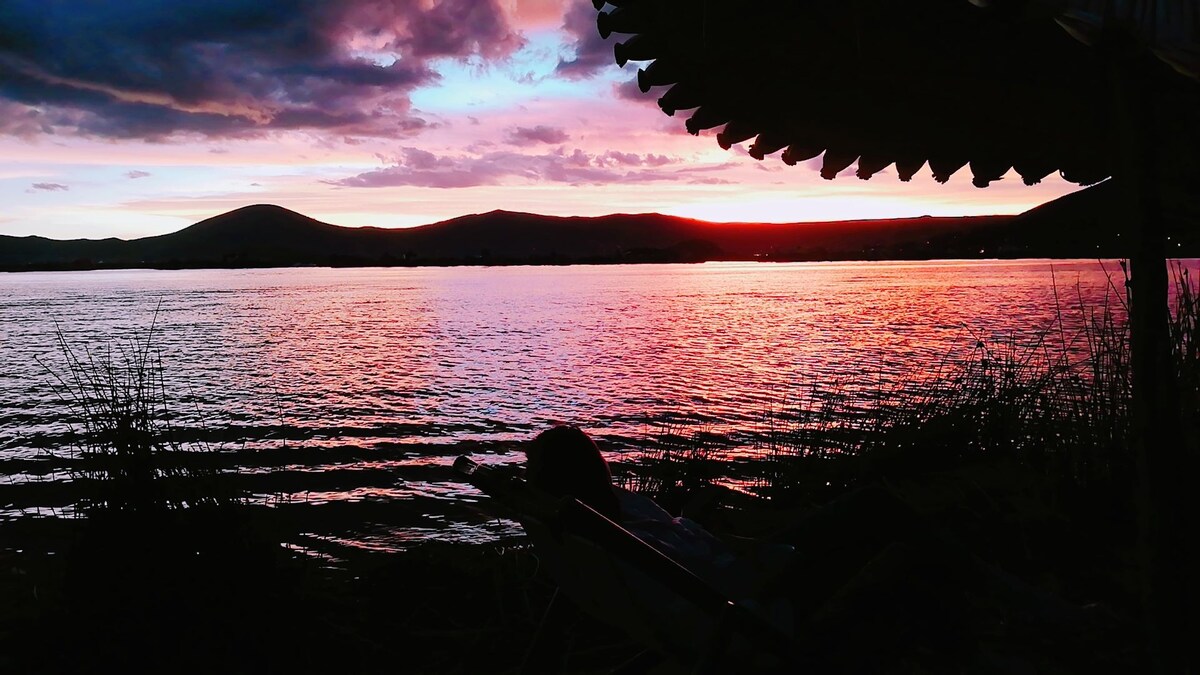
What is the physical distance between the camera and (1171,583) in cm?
275

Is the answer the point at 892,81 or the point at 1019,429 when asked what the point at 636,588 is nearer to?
the point at 892,81

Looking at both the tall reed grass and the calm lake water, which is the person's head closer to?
the calm lake water

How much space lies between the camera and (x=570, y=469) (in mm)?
3033

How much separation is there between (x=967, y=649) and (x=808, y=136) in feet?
8.25

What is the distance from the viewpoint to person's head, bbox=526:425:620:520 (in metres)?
3.03

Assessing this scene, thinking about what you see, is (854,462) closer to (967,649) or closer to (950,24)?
(967,649)

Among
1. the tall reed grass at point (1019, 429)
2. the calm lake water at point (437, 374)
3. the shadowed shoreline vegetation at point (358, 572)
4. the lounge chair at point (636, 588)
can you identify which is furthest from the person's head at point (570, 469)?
the tall reed grass at point (1019, 429)

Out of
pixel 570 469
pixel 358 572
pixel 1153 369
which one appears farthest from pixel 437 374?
pixel 1153 369

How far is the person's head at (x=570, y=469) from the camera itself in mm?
3025

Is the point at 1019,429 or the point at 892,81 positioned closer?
the point at 892,81

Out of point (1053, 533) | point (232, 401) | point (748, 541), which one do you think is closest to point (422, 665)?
point (748, 541)

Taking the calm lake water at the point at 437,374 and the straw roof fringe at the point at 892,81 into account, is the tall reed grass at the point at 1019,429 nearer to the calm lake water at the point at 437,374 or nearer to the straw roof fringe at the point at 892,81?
the calm lake water at the point at 437,374

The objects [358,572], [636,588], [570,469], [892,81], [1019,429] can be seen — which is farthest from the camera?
[1019,429]

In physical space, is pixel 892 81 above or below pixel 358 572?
above
